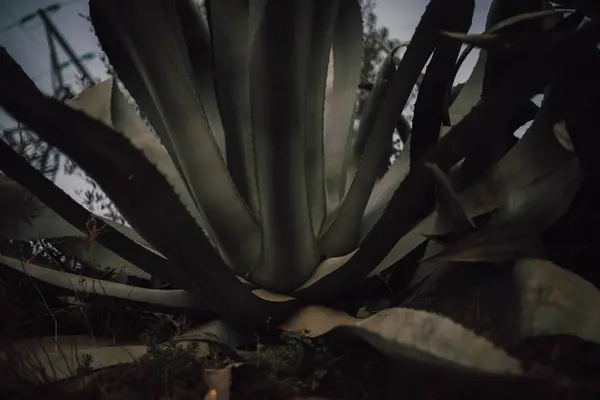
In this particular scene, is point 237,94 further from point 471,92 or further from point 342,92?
point 471,92

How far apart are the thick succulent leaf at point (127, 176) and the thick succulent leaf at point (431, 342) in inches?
9.5

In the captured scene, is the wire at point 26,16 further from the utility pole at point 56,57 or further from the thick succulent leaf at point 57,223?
the thick succulent leaf at point 57,223

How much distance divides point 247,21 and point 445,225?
0.59m

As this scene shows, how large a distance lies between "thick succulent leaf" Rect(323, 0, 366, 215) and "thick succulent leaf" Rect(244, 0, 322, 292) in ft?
1.10

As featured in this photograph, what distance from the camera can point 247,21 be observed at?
1.18m

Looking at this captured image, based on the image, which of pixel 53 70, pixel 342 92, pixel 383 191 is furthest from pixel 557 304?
pixel 53 70

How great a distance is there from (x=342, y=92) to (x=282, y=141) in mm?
506

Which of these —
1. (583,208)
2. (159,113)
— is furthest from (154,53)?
(583,208)

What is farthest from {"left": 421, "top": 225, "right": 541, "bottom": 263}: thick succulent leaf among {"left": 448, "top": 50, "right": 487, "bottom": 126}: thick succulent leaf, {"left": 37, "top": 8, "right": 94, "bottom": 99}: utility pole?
{"left": 37, "top": 8, "right": 94, "bottom": 99}: utility pole

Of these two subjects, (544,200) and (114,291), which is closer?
(544,200)

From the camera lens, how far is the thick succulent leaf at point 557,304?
669 millimetres

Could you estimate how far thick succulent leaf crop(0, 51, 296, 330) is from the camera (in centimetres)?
73

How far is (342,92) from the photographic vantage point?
1.47 metres

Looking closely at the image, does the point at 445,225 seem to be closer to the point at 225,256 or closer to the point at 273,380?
the point at 273,380
